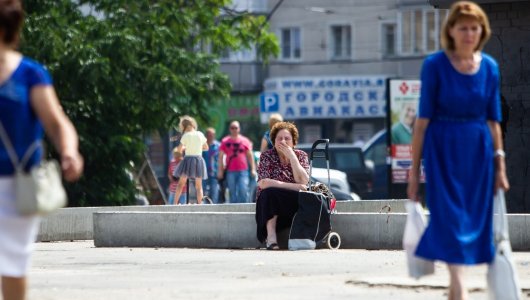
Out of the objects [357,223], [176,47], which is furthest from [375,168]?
[357,223]

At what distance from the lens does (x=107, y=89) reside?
28.9 m

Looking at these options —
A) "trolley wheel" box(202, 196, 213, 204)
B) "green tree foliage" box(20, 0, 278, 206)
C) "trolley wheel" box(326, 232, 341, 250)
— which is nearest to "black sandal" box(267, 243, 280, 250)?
"trolley wheel" box(326, 232, 341, 250)

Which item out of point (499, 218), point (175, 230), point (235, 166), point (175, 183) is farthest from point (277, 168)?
point (235, 166)

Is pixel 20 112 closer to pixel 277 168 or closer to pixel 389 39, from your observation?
pixel 277 168

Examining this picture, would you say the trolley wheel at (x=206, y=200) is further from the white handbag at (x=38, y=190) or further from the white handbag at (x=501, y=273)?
the white handbag at (x=38, y=190)

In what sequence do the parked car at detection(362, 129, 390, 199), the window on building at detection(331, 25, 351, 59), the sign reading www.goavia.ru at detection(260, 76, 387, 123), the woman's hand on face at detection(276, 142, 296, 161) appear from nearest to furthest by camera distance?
the woman's hand on face at detection(276, 142, 296, 161)
the parked car at detection(362, 129, 390, 199)
the sign reading www.goavia.ru at detection(260, 76, 387, 123)
the window on building at detection(331, 25, 351, 59)

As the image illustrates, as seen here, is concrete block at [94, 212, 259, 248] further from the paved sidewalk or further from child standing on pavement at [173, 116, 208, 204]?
child standing on pavement at [173, 116, 208, 204]

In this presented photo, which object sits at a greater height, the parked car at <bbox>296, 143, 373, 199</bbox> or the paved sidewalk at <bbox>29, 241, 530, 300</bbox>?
the paved sidewalk at <bbox>29, 241, 530, 300</bbox>

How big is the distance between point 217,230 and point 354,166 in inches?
1005

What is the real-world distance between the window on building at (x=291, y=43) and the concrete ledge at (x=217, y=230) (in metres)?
48.9

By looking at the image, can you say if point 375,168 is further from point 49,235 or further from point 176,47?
point 49,235

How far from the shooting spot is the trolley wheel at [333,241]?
1609 centimetres

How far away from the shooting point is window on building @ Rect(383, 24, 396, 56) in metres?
64.2

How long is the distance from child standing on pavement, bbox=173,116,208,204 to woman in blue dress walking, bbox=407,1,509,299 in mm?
16795
